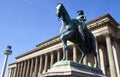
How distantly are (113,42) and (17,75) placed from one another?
104 feet

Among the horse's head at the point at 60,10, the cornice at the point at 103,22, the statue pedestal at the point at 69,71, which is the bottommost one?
the statue pedestal at the point at 69,71

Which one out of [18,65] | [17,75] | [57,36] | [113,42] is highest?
[57,36]

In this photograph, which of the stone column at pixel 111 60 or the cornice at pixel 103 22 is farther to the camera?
the cornice at pixel 103 22

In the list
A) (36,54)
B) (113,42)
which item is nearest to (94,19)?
(113,42)

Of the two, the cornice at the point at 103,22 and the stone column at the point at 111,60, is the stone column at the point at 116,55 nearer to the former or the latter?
the stone column at the point at 111,60

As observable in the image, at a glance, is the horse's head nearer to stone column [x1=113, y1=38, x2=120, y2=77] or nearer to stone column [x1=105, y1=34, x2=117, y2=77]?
stone column [x1=105, y1=34, x2=117, y2=77]

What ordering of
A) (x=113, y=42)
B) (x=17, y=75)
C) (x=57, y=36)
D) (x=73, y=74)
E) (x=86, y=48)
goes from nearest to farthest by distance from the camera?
(x=73, y=74), (x=86, y=48), (x=113, y=42), (x=57, y=36), (x=17, y=75)

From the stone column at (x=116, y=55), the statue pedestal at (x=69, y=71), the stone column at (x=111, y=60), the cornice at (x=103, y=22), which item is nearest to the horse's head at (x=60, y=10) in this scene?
the statue pedestal at (x=69, y=71)

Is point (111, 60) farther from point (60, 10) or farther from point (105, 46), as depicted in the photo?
point (60, 10)

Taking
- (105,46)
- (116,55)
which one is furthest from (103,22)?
(116,55)

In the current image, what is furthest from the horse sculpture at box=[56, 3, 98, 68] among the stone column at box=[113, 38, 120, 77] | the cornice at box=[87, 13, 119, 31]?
the cornice at box=[87, 13, 119, 31]

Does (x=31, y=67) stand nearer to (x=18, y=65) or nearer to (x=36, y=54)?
(x=36, y=54)

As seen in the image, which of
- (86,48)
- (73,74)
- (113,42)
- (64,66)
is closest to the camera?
(73,74)

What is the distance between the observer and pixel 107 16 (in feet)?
95.8
